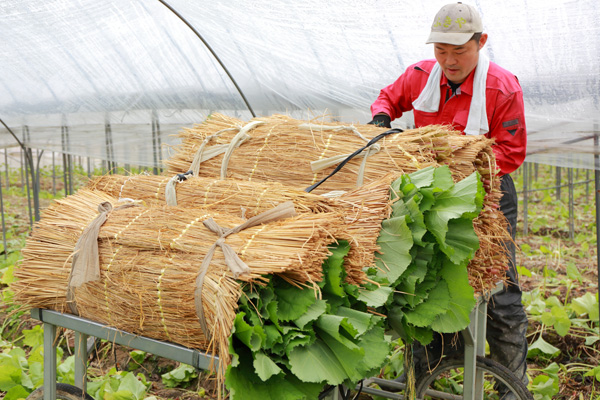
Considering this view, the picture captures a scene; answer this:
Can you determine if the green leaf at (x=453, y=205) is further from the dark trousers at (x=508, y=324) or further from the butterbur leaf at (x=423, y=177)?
the dark trousers at (x=508, y=324)

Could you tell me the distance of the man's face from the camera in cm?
245

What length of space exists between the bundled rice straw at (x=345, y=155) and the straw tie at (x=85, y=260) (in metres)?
0.67

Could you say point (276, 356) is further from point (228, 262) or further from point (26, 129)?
point (26, 129)

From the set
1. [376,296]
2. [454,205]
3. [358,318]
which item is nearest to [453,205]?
[454,205]

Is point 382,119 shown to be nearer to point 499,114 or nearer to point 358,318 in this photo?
point 499,114

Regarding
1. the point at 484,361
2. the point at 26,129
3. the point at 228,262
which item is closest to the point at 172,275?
the point at 228,262

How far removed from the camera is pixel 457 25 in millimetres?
2373

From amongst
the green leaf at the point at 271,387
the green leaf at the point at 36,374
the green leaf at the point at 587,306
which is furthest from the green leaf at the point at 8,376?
the green leaf at the point at 587,306

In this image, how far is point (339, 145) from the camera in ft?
7.04

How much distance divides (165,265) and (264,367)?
0.46 metres

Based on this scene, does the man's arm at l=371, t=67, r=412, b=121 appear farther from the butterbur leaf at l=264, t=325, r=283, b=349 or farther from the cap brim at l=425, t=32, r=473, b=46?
the butterbur leaf at l=264, t=325, r=283, b=349

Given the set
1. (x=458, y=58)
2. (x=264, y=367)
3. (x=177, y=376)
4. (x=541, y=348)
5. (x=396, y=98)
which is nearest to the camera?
(x=264, y=367)

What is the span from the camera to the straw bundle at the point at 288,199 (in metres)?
1.62

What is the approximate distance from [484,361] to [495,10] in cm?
177
